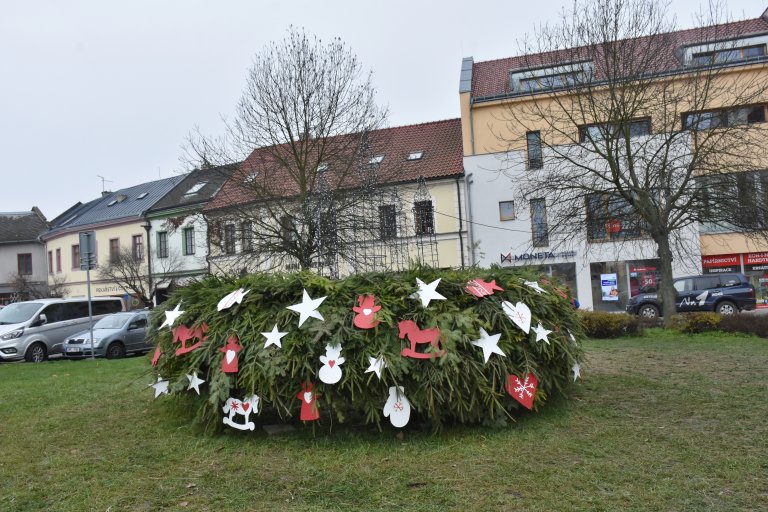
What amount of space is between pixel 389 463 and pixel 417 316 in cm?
129

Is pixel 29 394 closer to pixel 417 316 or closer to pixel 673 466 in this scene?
pixel 417 316

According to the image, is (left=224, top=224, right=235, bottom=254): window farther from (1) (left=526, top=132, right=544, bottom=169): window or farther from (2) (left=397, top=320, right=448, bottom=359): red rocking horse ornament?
(2) (left=397, top=320, right=448, bottom=359): red rocking horse ornament

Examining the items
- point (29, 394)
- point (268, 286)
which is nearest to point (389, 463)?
point (268, 286)

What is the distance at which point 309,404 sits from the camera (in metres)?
5.25

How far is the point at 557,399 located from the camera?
246 inches

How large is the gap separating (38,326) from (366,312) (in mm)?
15765

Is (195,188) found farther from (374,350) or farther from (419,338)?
(419,338)

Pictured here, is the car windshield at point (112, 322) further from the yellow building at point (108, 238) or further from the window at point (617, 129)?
the yellow building at point (108, 238)

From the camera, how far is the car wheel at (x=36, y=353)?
55.8 feet

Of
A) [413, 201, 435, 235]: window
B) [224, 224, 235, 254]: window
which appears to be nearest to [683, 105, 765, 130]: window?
[413, 201, 435, 235]: window

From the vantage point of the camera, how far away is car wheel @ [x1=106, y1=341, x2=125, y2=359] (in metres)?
16.8

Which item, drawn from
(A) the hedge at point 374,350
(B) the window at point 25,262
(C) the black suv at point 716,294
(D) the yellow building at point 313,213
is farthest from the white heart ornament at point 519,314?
(B) the window at point 25,262

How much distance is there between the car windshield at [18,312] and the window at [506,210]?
19796mm

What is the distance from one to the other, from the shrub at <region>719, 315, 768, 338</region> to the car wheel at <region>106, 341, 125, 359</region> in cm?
1588
